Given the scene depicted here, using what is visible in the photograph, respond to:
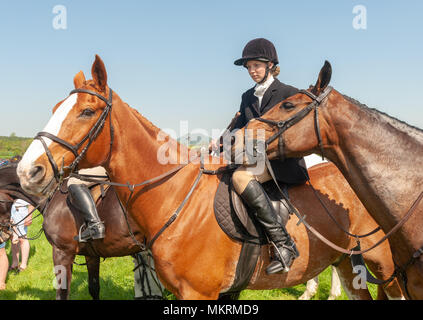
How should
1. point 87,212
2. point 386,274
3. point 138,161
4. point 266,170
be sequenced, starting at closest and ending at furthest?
1. point 138,161
2. point 266,170
3. point 386,274
4. point 87,212

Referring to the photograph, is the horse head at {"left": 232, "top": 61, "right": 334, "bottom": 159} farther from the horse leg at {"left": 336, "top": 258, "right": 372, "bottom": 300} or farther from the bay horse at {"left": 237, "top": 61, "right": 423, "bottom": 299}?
the horse leg at {"left": 336, "top": 258, "right": 372, "bottom": 300}

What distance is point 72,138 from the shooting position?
2.85 meters

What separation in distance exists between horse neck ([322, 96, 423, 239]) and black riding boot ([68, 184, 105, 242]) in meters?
3.45

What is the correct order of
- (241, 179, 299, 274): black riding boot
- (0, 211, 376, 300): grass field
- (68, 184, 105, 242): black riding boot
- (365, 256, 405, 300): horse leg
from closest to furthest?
(241, 179, 299, 274): black riding boot
(365, 256, 405, 300): horse leg
(68, 184, 105, 242): black riding boot
(0, 211, 376, 300): grass field

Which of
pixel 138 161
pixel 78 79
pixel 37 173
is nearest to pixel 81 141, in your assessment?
pixel 37 173

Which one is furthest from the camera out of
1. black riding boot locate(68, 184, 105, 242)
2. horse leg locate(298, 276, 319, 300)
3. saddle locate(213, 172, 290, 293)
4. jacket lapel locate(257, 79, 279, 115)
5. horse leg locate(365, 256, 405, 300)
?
horse leg locate(298, 276, 319, 300)

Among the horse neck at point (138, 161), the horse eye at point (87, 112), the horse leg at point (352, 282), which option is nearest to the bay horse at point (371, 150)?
the horse neck at point (138, 161)

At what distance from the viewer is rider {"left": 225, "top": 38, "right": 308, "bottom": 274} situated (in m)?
3.13

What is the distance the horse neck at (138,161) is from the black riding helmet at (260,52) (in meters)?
1.48

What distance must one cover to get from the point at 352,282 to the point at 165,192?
281cm

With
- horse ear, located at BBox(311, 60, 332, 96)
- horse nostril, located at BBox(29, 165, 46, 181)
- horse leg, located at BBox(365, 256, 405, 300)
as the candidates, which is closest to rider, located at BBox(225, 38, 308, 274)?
horse ear, located at BBox(311, 60, 332, 96)

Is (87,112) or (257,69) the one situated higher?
(257,69)

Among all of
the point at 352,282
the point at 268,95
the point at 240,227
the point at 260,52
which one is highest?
the point at 260,52

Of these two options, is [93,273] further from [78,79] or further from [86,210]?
[78,79]
